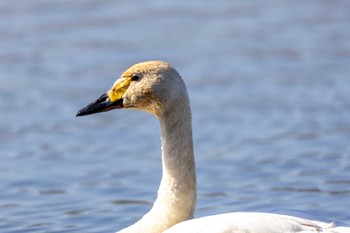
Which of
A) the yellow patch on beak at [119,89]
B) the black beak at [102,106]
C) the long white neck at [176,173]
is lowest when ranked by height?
the long white neck at [176,173]

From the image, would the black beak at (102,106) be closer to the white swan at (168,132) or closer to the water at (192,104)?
the white swan at (168,132)

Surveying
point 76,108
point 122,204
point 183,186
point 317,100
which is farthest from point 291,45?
point 183,186

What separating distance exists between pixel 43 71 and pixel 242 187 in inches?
198

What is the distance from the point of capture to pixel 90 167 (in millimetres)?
11156

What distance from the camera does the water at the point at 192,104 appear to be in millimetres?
10109

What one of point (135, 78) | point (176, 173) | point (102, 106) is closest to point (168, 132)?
point (176, 173)

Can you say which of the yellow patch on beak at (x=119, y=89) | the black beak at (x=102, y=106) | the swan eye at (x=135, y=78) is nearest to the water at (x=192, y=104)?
the black beak at (x=102, y=106)

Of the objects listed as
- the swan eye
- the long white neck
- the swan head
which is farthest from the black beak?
the long white neck

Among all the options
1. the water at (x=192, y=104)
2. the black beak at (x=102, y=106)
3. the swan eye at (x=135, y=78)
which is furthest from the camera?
the water at (x=192, y=104)

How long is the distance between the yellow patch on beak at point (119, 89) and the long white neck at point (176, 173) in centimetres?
34

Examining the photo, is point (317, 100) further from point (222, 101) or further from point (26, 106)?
point (26, 106)

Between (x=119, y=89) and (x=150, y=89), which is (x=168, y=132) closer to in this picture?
(x=150, y=89)

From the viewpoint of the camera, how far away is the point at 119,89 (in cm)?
795

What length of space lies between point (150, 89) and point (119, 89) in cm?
32
